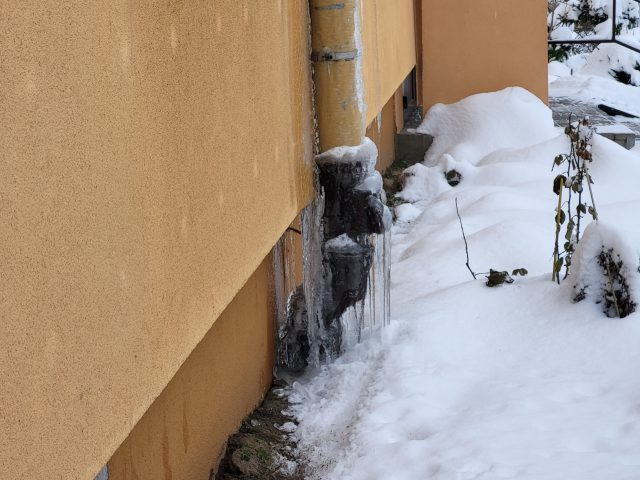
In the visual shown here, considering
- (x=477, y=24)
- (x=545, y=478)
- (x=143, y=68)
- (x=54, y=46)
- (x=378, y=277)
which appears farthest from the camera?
(x=477, y=24)

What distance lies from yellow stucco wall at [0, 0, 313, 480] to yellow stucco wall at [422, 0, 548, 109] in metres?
7.60

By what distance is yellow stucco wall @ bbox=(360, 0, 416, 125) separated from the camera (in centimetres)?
559

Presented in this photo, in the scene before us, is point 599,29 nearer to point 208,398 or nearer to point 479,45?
point 479,45

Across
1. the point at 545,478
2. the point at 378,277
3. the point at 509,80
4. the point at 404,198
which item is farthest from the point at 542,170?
the point at 545,478

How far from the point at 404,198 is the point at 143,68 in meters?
6.31

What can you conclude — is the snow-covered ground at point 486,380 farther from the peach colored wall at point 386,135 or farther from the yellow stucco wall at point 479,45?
the yellow stucco wall at point 479,45

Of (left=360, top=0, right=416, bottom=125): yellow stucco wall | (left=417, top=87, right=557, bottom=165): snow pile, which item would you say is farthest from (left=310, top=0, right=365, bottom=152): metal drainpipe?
(left=417, top=87, right=557, bottom=165): snow pile

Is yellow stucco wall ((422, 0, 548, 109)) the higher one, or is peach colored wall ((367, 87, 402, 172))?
yellow stucco wall ((422, 0, 548, 109))

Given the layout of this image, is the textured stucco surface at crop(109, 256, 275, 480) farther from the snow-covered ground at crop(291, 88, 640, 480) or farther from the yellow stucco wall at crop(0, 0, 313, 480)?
the yellow stucco wall at crop(0, 0, 313, 480)

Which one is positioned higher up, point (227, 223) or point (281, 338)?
point (227, 223)

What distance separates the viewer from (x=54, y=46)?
5.39 ft

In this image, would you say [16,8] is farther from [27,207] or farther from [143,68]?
[143,68]

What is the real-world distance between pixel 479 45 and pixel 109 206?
29.3 ft

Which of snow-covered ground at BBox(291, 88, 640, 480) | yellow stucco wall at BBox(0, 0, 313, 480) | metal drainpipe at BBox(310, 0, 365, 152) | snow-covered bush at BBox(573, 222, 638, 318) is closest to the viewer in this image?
yellow stucco wall at BBox(0, 0, 313, 480)
